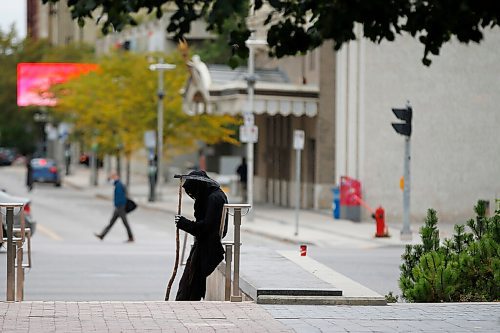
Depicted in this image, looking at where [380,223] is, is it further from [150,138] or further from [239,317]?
[150,138]

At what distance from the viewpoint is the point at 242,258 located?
17125 mm

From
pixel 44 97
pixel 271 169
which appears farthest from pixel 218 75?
pixel 44 97

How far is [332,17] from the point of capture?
27.3ft

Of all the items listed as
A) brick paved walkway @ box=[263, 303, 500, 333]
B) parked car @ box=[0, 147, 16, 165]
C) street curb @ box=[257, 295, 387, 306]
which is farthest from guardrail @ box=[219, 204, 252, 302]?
parked car @ box=[0, 147, 16, 165]

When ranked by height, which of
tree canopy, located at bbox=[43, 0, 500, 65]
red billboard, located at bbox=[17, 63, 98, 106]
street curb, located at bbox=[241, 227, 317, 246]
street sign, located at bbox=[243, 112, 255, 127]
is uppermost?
red billboard, located at bbox=[17, 63, 98, 106]

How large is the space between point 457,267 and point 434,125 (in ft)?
84.1

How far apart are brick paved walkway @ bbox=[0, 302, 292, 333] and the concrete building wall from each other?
27563mm

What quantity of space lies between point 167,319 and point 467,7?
5.36 metres

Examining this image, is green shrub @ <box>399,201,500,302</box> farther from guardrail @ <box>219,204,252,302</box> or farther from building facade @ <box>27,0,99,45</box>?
building facade @ <box>27,0,99,45</box>

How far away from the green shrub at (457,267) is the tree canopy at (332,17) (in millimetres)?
5541

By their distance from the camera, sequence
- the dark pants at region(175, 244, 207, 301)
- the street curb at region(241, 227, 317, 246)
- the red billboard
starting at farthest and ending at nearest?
the red billboard, the street curb at region(241, 227, 317, 246), the dark pants at region(175, 244, 207, 301)

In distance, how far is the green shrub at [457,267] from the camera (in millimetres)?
15023

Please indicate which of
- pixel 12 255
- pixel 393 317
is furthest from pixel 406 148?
pixel 393 317

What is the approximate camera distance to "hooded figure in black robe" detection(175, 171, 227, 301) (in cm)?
1397
